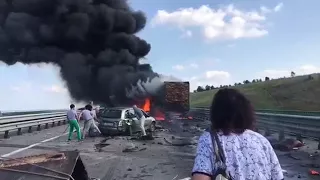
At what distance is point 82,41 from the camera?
114 ft

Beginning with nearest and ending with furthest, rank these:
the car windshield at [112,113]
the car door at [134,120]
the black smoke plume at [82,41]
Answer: the car windshield at [112,113] < the car door at [134,120] < the black smoke plume at [82,41]

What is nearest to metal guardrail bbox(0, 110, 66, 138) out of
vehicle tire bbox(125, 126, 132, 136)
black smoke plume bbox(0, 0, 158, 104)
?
vehicle tire bbox(125, 126, 132, 136)

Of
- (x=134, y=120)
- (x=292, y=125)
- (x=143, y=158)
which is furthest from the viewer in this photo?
(x=134, y=120)

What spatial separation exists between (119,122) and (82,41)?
56.1 feet

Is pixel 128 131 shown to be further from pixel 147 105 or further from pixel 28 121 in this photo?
pixel 147 105

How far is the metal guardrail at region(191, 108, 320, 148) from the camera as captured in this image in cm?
1233

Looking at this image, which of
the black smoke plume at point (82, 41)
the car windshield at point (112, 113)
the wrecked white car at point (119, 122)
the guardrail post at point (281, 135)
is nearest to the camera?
the guardrail post at point (281, 135)

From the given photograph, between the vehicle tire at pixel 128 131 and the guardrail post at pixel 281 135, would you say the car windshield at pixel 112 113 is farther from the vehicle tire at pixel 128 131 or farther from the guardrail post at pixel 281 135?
the guardrail post at pixel 281 135

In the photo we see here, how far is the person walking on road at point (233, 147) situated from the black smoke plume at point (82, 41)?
3105 cm

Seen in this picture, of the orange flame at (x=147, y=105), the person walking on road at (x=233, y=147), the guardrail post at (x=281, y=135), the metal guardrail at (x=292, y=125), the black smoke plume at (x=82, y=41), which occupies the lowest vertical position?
the guardrail post at (x=281, y=135)

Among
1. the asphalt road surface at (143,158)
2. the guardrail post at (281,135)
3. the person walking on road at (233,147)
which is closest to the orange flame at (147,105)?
the asphalt road surface at (143,158)

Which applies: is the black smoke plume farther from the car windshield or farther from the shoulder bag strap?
the shoulder bag strap

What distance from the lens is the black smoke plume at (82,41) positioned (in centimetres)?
3280

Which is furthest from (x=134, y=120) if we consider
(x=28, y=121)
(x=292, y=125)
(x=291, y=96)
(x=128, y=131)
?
(x=291, y=96)
